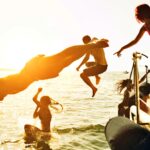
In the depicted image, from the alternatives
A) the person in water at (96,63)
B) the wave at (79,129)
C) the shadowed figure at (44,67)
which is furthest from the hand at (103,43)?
the wave at (79,129)

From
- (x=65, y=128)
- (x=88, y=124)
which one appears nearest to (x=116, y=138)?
(x=65, y=128)

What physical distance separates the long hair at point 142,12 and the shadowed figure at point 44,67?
180 centimetres

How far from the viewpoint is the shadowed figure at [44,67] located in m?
5.64

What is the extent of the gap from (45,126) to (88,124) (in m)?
9.09

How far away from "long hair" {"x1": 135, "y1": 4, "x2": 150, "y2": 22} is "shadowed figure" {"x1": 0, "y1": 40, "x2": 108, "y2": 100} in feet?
5.91

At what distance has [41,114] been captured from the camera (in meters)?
16.5

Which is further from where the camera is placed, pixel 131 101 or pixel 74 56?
pixel 131 101

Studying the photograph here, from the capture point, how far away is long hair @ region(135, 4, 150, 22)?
707cm

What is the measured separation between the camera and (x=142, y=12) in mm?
7129

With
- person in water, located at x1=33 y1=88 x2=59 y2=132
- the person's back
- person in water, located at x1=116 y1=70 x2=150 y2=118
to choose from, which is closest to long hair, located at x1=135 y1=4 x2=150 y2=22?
person in water, located at x1=116 y1=70 x2=150 y2=118

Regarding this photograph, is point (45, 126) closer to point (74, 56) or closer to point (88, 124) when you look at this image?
point (88, 124)

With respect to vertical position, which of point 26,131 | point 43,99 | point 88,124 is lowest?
point 88,124

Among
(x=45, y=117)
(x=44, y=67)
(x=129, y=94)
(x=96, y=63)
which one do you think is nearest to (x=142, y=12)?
(x=44, y=67)

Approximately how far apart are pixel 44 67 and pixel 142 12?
2.54 meters
